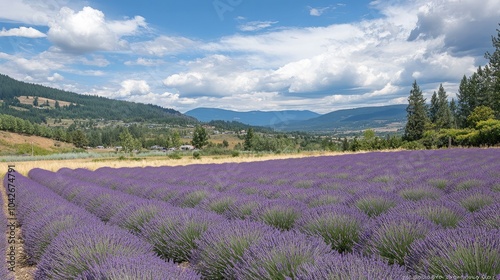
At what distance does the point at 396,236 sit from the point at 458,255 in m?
0.90

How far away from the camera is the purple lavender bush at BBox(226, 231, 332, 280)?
267 cm

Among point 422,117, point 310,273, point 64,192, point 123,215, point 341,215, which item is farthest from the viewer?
point 422,117

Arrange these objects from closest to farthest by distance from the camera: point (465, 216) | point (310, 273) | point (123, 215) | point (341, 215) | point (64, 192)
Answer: point (310, 273) → point (465, 216) → point (341, 215) → point (123, 215) → point (64, 192)

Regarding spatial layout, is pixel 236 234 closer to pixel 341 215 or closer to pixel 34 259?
pixel 341 215

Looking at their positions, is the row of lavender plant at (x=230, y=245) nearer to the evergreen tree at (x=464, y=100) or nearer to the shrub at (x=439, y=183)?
the shrub at (x=439, y=183)

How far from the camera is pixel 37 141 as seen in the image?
104188 millimetres

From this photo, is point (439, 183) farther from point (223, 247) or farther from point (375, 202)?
point (223, 247)

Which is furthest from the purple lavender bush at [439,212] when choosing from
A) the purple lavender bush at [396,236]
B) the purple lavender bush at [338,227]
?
the purple lavender bush at [396,236]

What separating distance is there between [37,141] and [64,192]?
10854 centimetres

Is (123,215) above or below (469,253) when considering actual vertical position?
below

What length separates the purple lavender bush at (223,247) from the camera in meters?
3.39

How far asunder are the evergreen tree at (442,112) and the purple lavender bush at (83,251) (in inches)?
2851

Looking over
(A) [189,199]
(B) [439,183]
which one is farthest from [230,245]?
(B) [439,183]

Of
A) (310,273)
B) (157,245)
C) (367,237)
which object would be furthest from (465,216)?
(157,245)
